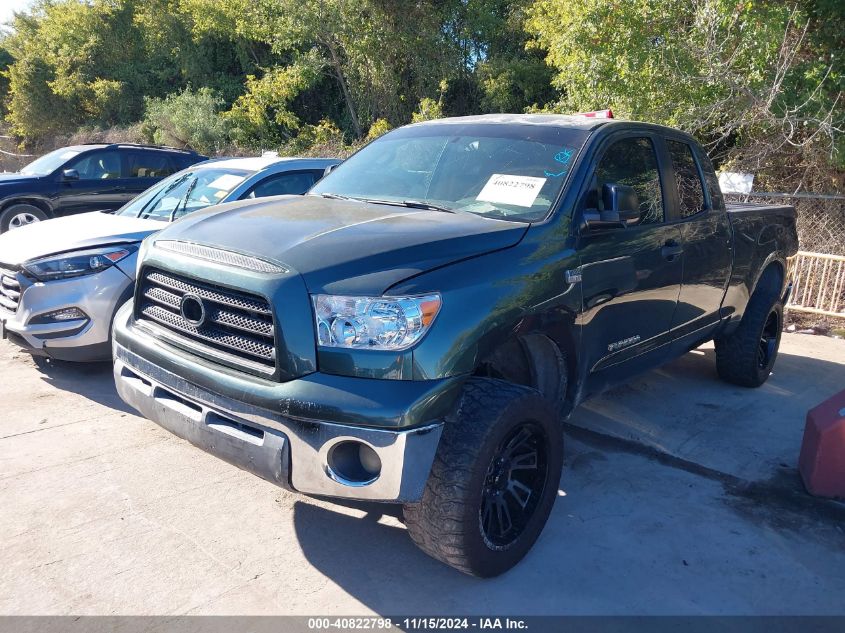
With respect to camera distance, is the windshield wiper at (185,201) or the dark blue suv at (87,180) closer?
the windshield wiper at (185,201)

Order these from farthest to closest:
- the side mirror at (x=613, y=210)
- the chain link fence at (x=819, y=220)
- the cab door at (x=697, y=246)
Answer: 1. the chain link fence at (x=819, y=220)
2. the cab door at (x=697, y=246)
3. the side mirror at (x=613, y=210)

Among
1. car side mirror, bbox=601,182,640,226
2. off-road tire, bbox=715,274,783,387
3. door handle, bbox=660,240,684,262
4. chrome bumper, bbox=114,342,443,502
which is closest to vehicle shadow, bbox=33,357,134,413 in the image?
chrome bumper, bbox=114,342,443,502

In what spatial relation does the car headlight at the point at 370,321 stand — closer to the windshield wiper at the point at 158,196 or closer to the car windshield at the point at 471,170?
the car windshield at the point at 471,170

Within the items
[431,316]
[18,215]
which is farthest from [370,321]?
[18,215]

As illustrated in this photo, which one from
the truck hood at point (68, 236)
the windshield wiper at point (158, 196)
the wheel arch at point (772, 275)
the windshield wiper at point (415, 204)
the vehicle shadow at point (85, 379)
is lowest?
the vehicle shadow at point (85, 379)

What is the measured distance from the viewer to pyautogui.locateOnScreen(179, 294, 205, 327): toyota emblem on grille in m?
3.13

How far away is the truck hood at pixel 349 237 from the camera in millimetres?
2842

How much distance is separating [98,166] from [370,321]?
945 cm

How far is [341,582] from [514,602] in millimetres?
749

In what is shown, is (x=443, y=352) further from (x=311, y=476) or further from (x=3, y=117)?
(x=3, y=117)

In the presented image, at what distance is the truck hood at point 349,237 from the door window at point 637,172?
0.87 meters

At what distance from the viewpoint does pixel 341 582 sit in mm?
3123

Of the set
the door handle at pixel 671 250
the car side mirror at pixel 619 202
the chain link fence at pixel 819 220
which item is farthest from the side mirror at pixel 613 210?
the chain link fence at pixel 819 220

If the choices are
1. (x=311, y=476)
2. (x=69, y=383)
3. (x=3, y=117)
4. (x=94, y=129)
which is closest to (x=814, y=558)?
(x=311, y=476)
